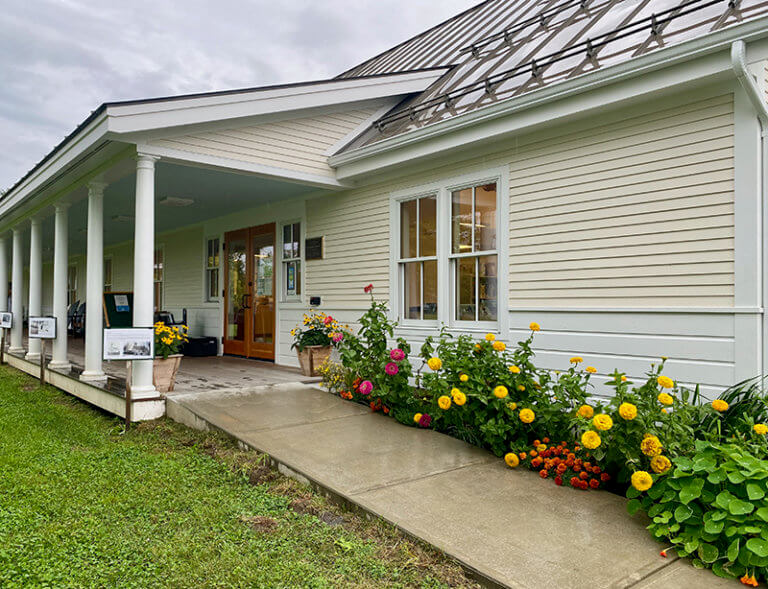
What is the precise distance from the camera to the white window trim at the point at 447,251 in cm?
473

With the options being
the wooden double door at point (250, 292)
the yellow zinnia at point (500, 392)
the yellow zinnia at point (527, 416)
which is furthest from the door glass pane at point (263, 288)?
the yellow zinnia at point (527, 416)

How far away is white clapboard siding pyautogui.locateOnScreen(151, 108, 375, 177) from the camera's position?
204 inches

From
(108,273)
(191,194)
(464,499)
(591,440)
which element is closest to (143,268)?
(191,194)

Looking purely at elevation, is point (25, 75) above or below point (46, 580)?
above

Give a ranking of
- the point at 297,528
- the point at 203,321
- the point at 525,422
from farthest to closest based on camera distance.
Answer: the point at 203,321
the point at 525,422
the point at 297,528

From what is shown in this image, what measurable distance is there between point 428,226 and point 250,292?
373 centimetres

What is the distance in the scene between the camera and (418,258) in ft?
18.4

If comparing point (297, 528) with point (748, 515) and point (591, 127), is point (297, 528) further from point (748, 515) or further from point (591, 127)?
point (591, 127)

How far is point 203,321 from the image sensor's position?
30.6 ft

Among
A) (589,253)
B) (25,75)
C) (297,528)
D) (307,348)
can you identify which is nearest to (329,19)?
(25,75)

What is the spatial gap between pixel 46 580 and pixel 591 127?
4444 mm

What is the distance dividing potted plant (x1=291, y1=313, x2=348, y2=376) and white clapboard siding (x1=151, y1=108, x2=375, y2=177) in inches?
71.4

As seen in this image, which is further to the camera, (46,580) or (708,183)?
(708,183)

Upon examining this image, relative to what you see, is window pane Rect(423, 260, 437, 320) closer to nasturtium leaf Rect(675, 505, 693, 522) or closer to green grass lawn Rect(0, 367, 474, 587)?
green grass lawn Rect(0, 367, 474, 587)
